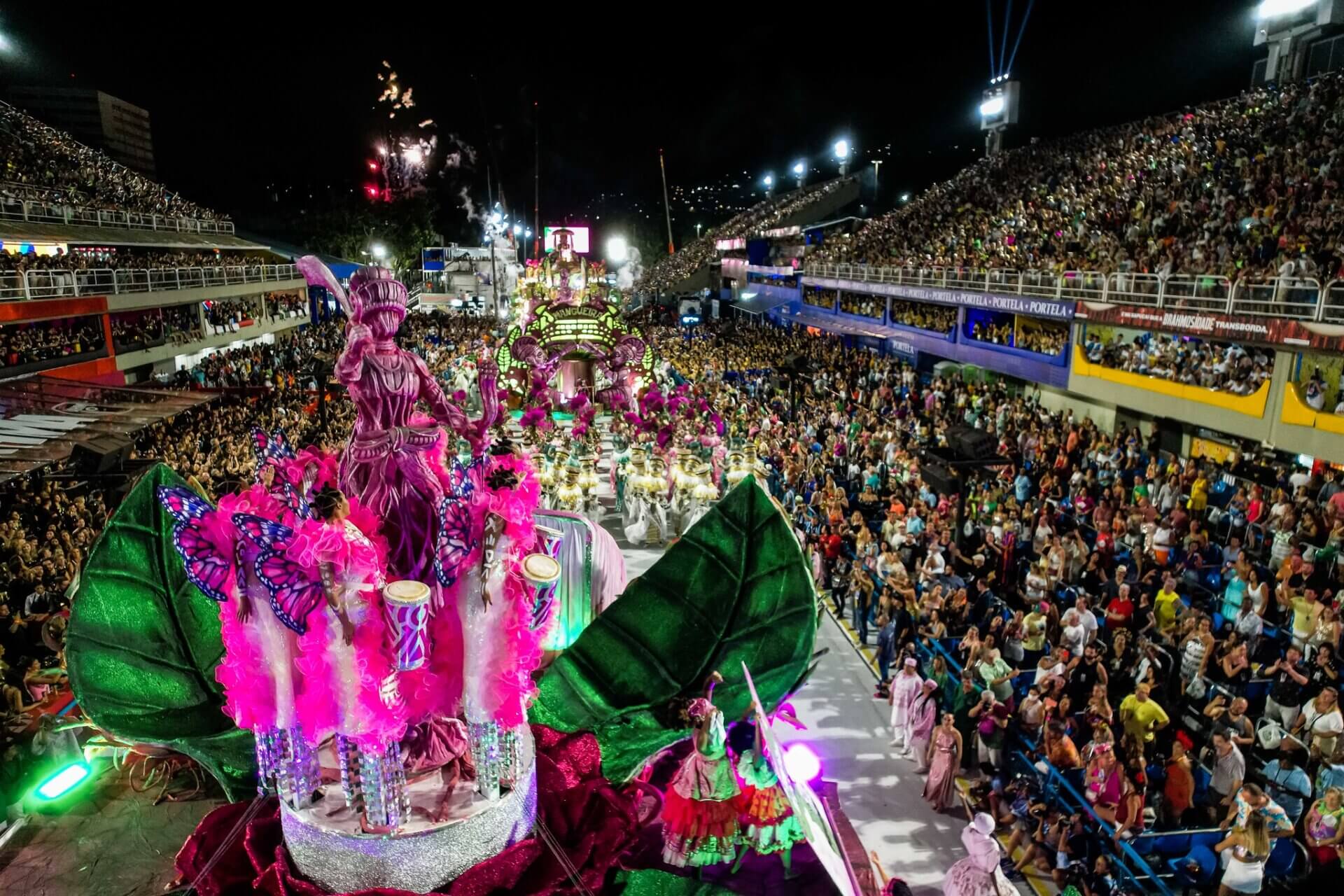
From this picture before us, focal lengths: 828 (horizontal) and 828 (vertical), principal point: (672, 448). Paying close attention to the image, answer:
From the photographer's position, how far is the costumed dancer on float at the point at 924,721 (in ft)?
21.0

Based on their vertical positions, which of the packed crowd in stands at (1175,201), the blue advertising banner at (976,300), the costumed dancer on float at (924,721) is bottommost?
the costumed dancer on float at (924,721)

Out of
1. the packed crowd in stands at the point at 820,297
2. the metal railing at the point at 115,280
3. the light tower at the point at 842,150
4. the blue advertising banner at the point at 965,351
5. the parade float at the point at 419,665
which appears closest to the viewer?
the parade float at the point at 419,665

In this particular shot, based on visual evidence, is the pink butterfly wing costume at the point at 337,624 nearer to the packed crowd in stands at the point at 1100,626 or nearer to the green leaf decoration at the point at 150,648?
the green leaf decoration at the point at 150,648

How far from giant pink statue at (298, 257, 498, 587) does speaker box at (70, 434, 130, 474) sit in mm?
6425

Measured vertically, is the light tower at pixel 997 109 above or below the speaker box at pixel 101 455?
above

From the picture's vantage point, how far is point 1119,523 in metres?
9.57

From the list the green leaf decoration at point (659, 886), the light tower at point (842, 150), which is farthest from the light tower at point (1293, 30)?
the light tower at point (842, 150)

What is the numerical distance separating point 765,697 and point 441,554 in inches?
92.2

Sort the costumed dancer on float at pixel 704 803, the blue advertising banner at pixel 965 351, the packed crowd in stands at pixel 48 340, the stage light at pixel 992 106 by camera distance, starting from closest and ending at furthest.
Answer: the costumed dancer on float at pixel 704 803, the packed crowd in stands at pixel 48 340, the blue advertising banner at pixel 965 351, the stage light at pixel 992 106

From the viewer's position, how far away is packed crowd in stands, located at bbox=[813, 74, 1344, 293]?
12.9 metres

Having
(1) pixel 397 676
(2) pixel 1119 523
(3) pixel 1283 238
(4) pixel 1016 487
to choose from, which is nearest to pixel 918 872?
→ (1) pixel 397 676

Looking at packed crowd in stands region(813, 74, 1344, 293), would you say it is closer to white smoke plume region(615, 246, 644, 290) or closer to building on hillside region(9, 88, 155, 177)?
building on hillside region(9, 88, 155, 177)

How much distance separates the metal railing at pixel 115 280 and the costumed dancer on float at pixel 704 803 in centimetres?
1272

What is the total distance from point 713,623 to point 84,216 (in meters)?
24.2
